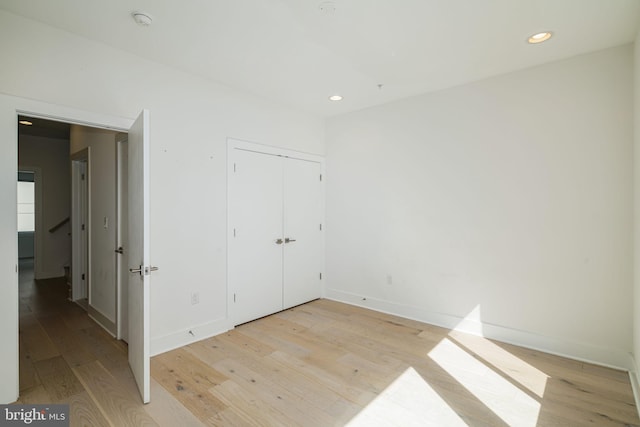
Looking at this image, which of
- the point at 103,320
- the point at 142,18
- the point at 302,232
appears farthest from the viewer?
the point at 302,232

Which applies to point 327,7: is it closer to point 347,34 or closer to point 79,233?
point 347,34

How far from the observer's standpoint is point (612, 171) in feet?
8.66

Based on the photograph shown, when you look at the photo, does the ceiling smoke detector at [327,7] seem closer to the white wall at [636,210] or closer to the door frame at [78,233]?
the white wall at [636,210]

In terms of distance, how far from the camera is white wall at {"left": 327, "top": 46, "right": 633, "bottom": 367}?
2.65 metres

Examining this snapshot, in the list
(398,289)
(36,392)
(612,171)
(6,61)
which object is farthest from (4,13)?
(612,171)

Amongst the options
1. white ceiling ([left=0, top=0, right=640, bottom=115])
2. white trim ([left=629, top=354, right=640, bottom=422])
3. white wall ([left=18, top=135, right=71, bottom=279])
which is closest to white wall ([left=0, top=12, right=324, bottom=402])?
white ceiling ([left=0, top=0, right=640, bottom=115])

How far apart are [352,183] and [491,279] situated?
2139mm

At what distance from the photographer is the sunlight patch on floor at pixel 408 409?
196cm

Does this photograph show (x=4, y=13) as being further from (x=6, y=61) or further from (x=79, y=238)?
(x=79, y=238)

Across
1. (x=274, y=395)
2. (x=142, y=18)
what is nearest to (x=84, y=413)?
(x=274, y=395)

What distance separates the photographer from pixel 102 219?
372cm

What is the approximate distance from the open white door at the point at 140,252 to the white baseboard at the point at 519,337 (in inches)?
111

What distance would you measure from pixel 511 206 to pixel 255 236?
2.89 metres

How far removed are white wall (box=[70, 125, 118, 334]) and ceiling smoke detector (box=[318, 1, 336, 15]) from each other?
2686 millimetres
